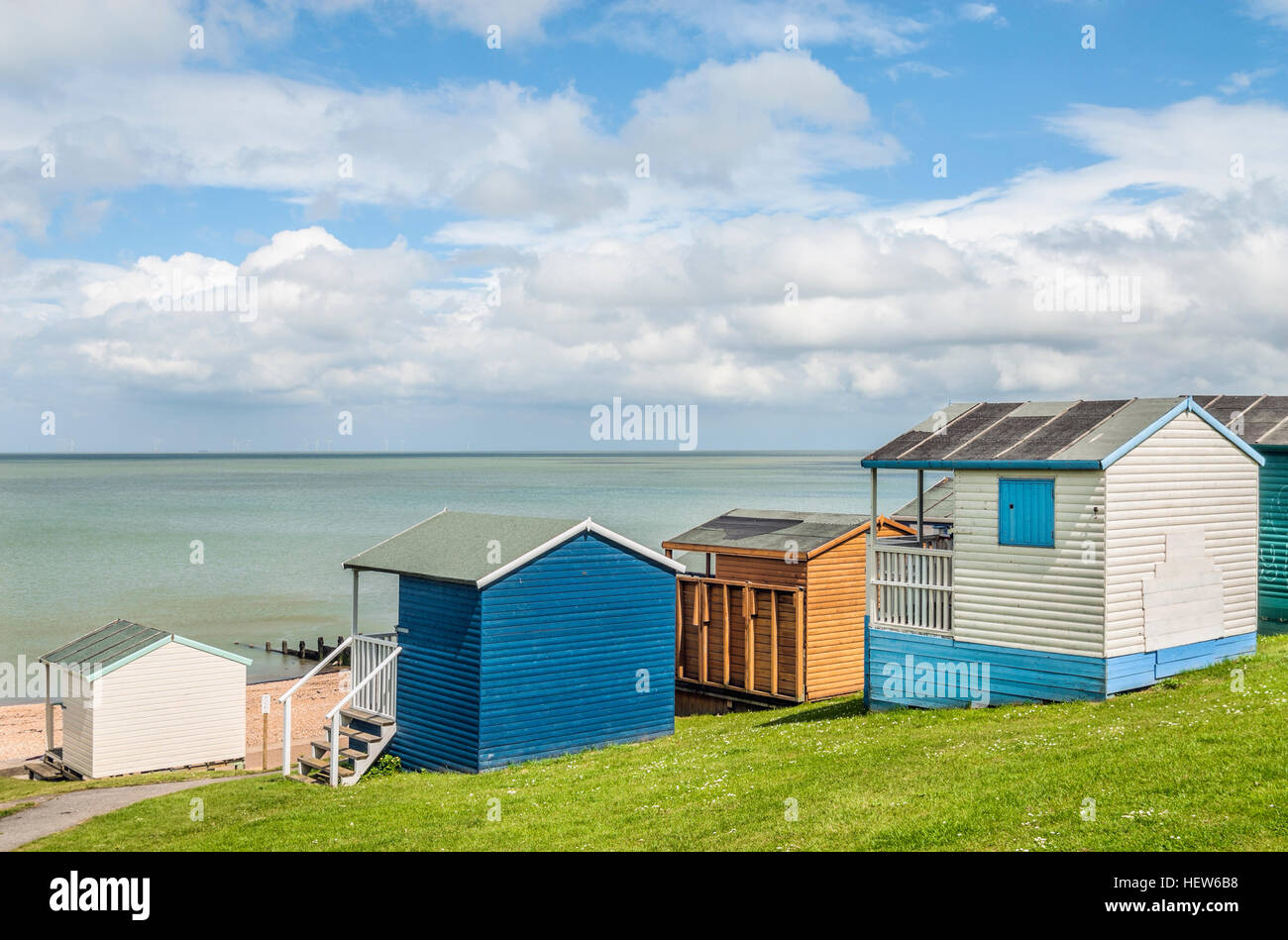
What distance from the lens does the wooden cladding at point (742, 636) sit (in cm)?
2494

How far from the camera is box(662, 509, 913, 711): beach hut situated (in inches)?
982

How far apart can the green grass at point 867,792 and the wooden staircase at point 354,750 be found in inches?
33.6

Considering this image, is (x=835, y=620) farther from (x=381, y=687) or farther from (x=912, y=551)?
(x=381, y=687)

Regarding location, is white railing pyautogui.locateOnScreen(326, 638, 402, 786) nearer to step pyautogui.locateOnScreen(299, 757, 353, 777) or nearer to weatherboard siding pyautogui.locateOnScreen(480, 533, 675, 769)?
step pyautogui.locateOnScreen(299, 757, 353, 777)

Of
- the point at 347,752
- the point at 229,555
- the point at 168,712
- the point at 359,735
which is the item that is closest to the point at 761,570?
the point at 359,735

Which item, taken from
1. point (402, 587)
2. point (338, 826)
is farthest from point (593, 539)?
point (338, 826)

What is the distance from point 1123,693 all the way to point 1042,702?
1.21 metres

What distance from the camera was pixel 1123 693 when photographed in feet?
56.7

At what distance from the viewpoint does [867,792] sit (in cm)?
1336

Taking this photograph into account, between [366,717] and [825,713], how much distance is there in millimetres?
8838

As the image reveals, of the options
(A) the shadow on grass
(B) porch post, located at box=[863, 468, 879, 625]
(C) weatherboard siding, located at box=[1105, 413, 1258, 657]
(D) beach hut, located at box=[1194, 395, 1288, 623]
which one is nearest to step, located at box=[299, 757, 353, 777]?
(A) the shadow on grass

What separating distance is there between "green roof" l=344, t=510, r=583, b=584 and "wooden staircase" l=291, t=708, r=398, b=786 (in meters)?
2.92
